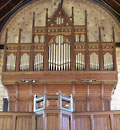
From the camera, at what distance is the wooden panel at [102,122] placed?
12468 mm

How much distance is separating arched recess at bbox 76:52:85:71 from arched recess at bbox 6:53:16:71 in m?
3.32

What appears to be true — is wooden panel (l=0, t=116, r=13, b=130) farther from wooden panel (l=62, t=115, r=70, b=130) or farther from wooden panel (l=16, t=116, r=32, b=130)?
wooden panel (l=62, t=115, r=70, b=130)

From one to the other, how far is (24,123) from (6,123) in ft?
2.51

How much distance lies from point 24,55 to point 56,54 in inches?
68.4

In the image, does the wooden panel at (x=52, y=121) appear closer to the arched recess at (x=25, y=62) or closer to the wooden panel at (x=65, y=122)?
the wooden panel at (x=65, y=122)

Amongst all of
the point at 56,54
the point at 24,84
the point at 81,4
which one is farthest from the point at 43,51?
the point at 81,4

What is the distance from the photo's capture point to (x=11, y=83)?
49.8 feet

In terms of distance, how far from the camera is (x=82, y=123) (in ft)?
41.3

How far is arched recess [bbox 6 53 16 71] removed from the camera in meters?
15.3

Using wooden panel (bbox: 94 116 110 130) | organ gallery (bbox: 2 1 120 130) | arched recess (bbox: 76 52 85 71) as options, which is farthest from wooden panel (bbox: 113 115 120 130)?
arched recess (bbox: 76 52 85 71)

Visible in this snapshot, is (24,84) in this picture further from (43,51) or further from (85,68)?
(85,68)

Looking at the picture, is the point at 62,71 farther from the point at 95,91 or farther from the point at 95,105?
the point at 95,105

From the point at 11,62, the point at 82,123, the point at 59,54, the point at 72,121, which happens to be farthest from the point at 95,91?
the point at 11,62

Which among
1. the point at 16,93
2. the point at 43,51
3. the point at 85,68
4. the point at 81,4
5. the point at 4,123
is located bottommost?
the point at 4,123
